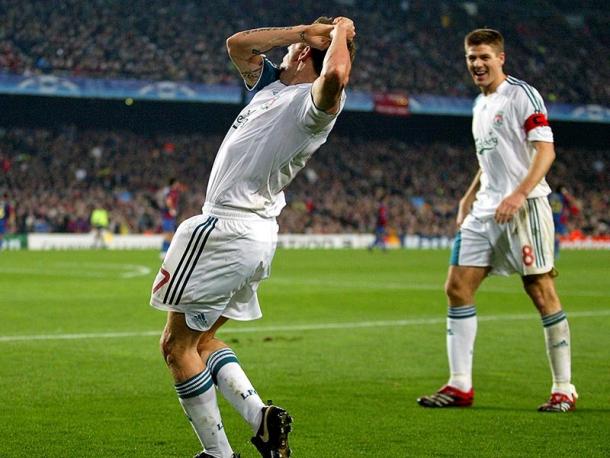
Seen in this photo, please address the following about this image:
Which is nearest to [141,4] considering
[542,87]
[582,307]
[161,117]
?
[161,117]

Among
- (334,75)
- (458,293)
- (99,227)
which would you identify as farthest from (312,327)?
(99,227)

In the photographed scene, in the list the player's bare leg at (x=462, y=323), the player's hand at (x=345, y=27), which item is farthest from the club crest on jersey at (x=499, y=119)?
the player's hand at (x=345, y=27)

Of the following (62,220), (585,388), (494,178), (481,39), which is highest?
(481,39)

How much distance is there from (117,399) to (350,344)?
362 centimetres

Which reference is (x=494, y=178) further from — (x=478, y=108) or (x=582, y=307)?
(x=582, y=307)

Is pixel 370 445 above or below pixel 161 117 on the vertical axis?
above

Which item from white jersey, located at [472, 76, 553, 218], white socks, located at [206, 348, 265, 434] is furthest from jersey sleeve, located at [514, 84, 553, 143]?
white socks, located at [206, 348, 265, 434]

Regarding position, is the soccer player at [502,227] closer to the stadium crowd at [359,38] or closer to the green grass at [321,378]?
the green grass at [321,378]

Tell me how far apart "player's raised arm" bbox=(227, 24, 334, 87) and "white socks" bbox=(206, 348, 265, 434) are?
1.30 m

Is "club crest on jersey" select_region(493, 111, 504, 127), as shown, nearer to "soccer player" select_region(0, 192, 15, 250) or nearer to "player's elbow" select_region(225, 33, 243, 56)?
"player's elbow" select_region(225, 33, 243, 56)

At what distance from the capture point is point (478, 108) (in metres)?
7.41

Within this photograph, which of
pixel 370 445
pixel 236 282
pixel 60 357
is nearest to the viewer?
pixel 236 282

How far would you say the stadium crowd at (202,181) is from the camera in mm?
41562

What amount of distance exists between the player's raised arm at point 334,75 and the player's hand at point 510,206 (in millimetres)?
2360
